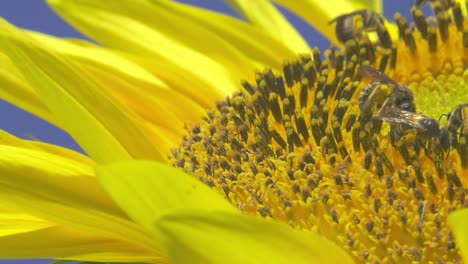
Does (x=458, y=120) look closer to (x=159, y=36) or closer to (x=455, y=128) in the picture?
(x=455, y=128)

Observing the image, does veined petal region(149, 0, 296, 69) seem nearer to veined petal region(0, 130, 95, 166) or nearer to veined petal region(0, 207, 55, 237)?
veined petal region(0, 130, 95, 166)

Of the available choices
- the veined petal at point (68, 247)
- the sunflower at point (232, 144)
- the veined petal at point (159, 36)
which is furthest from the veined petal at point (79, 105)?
the veined petal at point (159, 36)

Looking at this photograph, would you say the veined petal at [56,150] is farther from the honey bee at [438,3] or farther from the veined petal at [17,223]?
the honey bee at [438,3]

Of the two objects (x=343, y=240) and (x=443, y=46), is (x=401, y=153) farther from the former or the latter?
(x=443, y=46)

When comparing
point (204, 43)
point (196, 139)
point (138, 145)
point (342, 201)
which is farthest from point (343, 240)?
point (204, 43)

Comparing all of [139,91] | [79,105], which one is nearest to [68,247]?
[79,105]

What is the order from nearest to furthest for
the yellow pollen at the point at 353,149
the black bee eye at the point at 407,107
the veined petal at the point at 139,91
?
the yellow pollen at the point at 353,149 < the black bee eye at the point at 407,107 < the veined petal at the point at 139,91

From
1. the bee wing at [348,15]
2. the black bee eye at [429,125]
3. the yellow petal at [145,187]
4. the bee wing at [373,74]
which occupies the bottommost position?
the black bee eye at [429,125]
